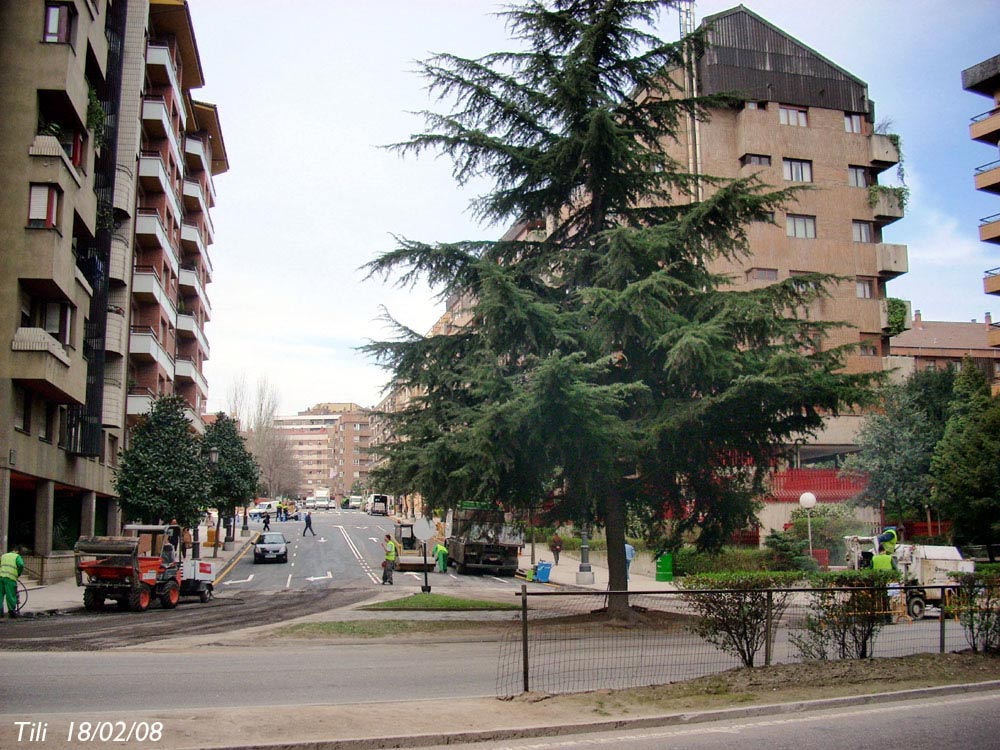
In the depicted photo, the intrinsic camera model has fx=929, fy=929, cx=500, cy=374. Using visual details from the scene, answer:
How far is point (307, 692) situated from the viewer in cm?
1065

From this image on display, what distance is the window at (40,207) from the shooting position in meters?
28.7

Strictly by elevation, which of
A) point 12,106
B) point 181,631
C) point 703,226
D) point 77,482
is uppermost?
point 12,106

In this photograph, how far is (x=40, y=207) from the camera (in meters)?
28.7

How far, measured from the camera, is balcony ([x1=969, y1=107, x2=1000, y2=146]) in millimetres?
44562

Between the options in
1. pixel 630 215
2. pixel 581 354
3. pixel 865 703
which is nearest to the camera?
pixel 865 703

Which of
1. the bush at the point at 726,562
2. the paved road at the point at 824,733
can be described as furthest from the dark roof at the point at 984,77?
the paved road at the point at 824,733

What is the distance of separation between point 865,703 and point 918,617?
4012 millimetres

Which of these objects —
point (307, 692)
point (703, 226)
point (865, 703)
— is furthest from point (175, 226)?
point (865, 703)

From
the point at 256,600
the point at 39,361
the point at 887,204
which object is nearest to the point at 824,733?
the point at 256,600

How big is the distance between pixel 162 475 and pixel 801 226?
36.4 m

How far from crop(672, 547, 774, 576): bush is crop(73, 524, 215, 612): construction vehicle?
758 inches

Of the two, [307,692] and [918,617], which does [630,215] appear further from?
[307,692]

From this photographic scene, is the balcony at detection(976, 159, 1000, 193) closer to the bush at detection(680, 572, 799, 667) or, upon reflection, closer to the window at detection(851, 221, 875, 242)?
the window at detection(851, 221, 875, 242)

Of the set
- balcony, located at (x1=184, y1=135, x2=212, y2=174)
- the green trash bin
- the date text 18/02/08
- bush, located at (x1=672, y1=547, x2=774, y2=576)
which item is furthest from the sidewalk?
balcony, located at (x1=184, y1=135, x2=212, y2=174)
